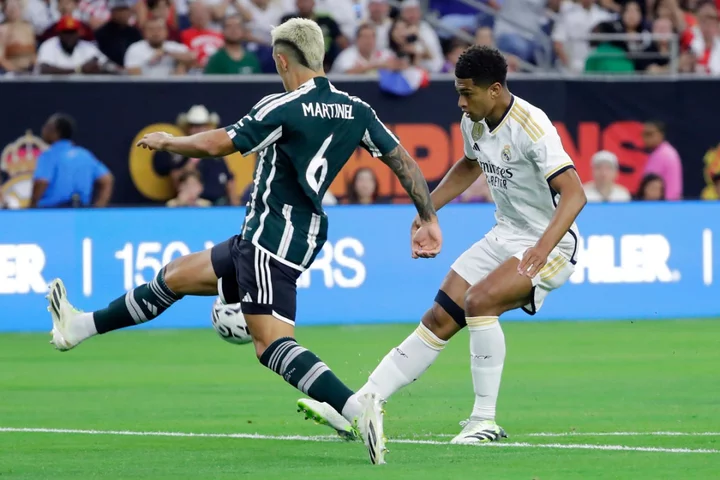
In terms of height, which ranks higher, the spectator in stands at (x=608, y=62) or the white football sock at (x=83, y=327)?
the spectator in stands at (x=608, y=62)

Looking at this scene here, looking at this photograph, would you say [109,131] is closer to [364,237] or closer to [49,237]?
[49,237]

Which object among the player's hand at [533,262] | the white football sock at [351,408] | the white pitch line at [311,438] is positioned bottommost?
the white pitch line at [311,438]

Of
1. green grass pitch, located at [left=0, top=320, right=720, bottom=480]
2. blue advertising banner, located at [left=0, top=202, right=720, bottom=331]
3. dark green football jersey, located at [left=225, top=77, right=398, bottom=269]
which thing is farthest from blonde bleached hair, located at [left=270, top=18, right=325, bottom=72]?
blue advertising banner, located at [left=0, top=202, right=720, bottom=331]

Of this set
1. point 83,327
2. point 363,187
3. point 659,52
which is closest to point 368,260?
point 363,187

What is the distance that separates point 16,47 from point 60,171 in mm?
1894

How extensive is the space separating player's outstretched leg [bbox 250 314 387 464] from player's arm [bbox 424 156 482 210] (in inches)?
60.5

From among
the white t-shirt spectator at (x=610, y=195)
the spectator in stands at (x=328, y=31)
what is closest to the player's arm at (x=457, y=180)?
the white t-shirt spectator at (x=610, y=195)

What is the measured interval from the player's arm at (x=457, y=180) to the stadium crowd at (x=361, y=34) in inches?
363

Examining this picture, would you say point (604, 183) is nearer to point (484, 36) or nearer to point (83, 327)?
point (484, 36)

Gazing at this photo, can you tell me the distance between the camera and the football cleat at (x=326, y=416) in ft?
25.2

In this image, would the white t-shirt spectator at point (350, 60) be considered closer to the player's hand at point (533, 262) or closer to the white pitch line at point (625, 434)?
the white pitch line at point (625, 434)

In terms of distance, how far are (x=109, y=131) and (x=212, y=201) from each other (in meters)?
1.55

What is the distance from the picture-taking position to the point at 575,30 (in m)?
20.2

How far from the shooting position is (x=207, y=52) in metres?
18.1
